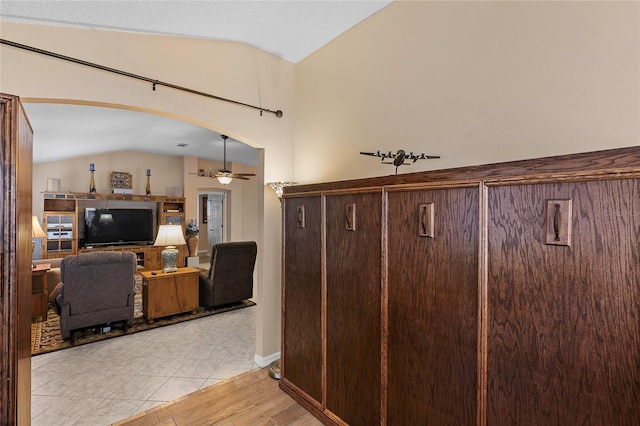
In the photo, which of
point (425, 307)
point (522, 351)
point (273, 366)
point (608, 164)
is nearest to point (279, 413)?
point (273, 366)

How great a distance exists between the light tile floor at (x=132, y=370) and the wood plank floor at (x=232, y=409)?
0.42ft

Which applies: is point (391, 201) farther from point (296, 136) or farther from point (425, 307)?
point (296, 136)

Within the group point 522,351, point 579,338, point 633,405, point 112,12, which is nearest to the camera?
point 633,405

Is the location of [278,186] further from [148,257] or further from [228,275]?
[148,257]

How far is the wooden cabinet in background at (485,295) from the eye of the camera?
104 cm

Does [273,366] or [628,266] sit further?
[273,366]

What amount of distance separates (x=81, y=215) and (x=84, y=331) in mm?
4170

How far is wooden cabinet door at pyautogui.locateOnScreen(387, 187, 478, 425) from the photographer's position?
1387mm

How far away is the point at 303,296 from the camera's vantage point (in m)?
2.38

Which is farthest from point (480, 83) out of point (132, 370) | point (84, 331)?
point (84, 331)

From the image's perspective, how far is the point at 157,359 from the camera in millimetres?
3088

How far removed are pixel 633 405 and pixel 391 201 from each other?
1203 millimetres

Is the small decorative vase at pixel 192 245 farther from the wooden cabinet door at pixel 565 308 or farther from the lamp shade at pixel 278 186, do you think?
the wooden cabinet door at pixel 565 308

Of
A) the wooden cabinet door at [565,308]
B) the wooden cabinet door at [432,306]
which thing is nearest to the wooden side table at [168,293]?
the wooden cabinet door at [432,306]
